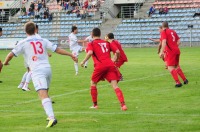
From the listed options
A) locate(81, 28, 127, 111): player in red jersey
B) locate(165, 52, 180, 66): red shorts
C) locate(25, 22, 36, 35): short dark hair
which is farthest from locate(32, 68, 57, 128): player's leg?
locate(165, 52, 180, 66): red shorts

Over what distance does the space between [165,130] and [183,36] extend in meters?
44.1

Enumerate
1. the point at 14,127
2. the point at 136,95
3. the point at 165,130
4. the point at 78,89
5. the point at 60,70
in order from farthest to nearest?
the point at 60,70, the point at 78,89, the point at 136,95, the point at 14,127, the point at 165,130

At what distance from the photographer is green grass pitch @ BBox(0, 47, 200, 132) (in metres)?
12.2

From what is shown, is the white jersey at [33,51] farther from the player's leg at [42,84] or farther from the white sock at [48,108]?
the white sock at [48,108]

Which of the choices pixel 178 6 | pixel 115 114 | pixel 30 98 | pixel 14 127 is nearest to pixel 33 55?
pixel 14 127

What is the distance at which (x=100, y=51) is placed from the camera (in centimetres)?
1488

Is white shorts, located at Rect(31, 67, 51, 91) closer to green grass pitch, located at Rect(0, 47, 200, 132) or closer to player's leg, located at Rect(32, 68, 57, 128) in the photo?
player's leg, located at Rect(32, 68, 57, 128)

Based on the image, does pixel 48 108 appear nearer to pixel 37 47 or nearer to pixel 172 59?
pixel 37 47

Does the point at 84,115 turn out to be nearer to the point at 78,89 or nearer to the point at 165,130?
the point at 165,130

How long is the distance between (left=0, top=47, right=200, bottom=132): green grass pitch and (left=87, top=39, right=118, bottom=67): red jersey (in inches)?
45.3

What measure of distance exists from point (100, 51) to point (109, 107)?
149 cm

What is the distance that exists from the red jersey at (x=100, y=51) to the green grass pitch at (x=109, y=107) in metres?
1.15

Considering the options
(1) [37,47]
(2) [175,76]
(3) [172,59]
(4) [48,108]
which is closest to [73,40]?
(3) [172,59]

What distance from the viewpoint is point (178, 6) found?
2343 inches
